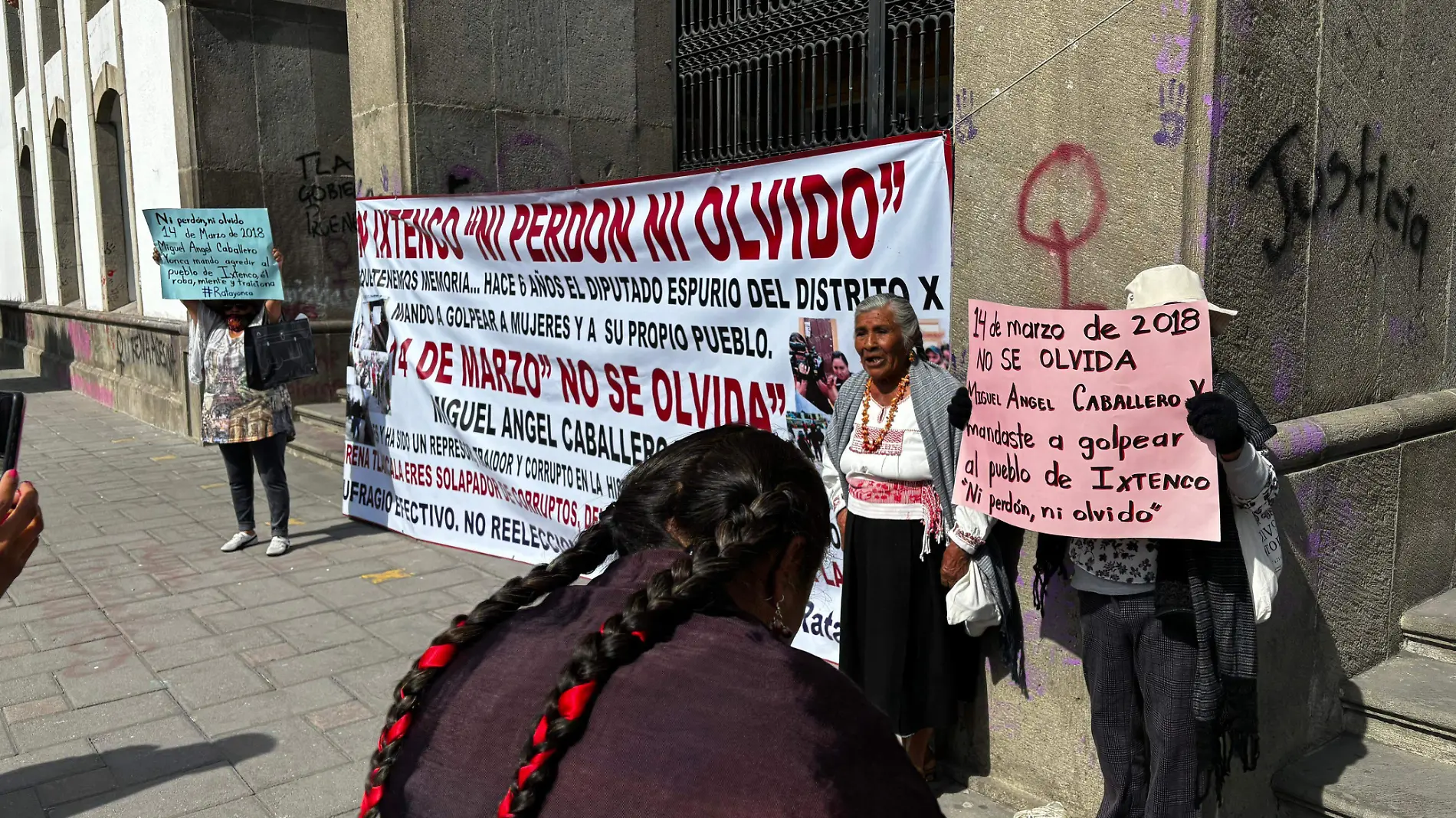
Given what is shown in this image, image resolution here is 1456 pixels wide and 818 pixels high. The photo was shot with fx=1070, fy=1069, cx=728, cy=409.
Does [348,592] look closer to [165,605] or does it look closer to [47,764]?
[165,605]

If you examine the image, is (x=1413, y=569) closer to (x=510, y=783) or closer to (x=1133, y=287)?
(x=1133, y=287)

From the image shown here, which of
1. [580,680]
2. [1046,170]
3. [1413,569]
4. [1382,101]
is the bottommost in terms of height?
[1413,569]

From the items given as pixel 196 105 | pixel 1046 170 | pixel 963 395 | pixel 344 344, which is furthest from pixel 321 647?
pixel 196 105

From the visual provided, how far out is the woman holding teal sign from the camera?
648 cm

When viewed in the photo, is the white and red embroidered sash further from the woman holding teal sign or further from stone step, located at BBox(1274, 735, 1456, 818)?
the woman holding teal sign

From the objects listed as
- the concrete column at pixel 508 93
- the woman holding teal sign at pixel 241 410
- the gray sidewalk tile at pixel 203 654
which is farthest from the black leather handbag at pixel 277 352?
the concrete column at pixel 508 93

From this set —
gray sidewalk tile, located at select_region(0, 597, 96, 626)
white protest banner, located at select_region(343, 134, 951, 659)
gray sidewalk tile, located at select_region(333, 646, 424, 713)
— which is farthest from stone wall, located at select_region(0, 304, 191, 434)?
gray sidewalk tile, located at select_region(333, 646, 424, 713)

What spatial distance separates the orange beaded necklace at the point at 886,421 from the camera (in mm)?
3453

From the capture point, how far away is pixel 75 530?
729 centimetres

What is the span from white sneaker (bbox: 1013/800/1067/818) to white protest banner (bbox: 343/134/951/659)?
97cm

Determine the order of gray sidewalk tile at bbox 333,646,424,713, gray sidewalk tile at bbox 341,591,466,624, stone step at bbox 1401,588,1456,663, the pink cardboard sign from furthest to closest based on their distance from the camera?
gray sidewalk tile at bbox 341,591,466,624 < gray sidewalk tile at bbox 333,646,424,713 < stone step at bbox 1401,588,1456,663 < the pink cardboard sign

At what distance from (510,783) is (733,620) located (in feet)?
1.00

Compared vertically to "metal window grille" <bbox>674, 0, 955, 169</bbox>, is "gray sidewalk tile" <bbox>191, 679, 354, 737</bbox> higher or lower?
lower

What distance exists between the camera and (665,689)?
3.77ft
